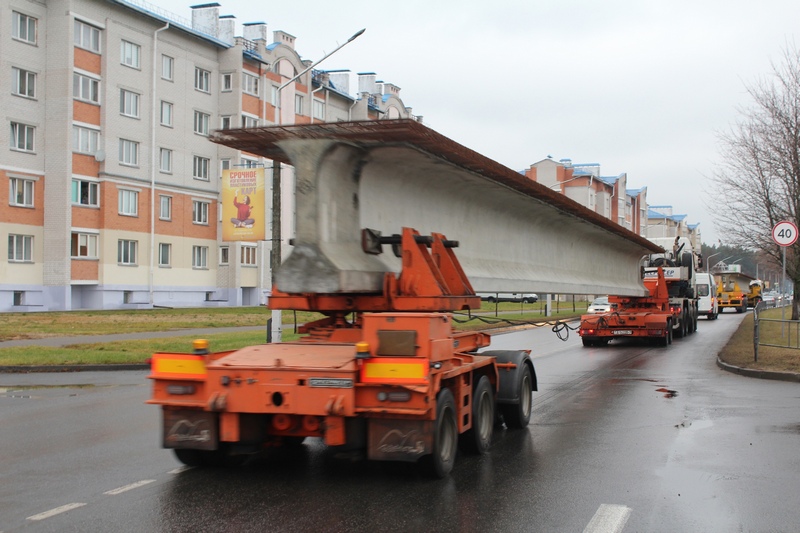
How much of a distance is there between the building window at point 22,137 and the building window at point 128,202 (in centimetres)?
555

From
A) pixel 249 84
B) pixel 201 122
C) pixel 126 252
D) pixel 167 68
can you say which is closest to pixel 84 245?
pixel 126 252

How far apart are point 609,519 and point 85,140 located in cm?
4248

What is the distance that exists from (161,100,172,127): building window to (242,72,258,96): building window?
576 centimetres

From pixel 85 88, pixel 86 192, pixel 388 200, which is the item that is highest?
pixel 85 88

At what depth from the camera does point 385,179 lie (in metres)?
9.10

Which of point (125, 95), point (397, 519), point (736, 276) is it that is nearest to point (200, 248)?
point (125, 95)

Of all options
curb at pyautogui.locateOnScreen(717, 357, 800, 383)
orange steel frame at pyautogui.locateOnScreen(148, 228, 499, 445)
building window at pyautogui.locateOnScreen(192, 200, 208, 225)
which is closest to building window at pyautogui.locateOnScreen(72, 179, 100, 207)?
building window at pyautogui.locateOnScreen(192, 200, 208, 225)

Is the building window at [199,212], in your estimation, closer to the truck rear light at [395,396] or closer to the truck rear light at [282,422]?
the truck rear light at [282,422]

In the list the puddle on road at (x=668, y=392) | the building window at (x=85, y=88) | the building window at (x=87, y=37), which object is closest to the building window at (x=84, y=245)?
the building window at (x=85, y=88)

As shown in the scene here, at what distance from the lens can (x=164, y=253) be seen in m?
49.1

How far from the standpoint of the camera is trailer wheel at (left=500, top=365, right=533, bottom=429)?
32.7ft

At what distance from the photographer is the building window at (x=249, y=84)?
53719 millimetres

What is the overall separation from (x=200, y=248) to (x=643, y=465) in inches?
1826

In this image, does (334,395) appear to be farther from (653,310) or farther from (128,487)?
(653,310)
